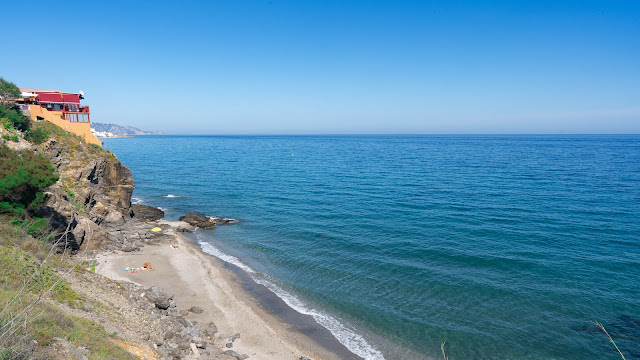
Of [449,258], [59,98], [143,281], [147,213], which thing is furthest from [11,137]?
[449,258]

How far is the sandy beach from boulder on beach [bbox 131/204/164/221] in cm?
1095

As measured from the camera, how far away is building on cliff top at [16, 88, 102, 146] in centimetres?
4216

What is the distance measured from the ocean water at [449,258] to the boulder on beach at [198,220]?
6.12 feet

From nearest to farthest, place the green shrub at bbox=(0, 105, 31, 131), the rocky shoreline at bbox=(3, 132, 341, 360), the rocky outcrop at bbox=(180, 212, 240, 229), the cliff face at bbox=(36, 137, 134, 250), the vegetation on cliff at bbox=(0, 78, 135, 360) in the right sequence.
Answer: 1. the vegetation on cliff at bbox=(0, 78, 135, 360)
2. the rocky shoreline at bbox=(3, 132, 341, 360)
3. the cliff face at bbox=(36, 137, 134, 250)
4. the green shrub at bbox=(0, 105, 31, 131)
5. the rocky outcrop at bbox=(180, 212, 240, 229)

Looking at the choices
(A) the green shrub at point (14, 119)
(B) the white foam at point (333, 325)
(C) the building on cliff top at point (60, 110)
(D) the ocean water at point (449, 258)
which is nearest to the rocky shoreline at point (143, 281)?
(B) the white foam at point (333, 325)

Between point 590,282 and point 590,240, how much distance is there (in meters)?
9.63

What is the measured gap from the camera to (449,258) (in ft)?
107

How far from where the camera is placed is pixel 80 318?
15.3 m

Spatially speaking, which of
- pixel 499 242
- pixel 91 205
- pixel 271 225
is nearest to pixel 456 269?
pixel 499 242

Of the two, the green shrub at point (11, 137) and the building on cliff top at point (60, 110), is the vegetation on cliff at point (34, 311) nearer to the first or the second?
the green shrub at point (11, 137)

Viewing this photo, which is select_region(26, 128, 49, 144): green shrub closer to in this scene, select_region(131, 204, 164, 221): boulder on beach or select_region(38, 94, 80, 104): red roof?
select_region(38, 94, 80, 104): red roof

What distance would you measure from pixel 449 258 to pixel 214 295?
21443 millimetres

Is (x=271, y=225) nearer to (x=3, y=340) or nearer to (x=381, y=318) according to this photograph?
(x=381, y=318)

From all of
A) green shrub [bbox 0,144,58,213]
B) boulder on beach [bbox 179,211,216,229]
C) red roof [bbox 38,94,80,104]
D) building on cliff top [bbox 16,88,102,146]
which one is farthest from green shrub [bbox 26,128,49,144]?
boulder on beach [bbox 179,211,216,229]
